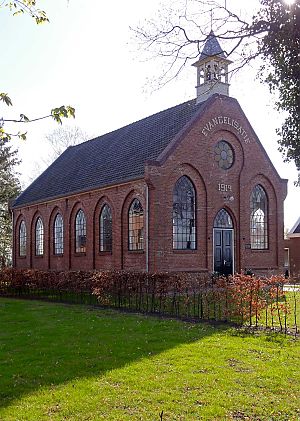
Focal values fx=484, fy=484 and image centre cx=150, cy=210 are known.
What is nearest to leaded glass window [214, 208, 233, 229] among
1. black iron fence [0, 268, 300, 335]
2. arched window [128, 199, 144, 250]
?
arched window [128, 199, 144, 250]

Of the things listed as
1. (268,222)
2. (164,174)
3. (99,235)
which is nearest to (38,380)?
(164,174)

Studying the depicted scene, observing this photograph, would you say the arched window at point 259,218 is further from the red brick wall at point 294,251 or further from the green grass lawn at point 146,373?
the green grass lawn at point 146,373

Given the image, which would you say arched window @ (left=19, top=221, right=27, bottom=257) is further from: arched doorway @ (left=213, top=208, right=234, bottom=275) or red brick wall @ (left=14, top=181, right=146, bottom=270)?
arched doorway @ (left=213, top=208, right=234, bottom=275)

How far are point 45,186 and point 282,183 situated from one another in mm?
16739

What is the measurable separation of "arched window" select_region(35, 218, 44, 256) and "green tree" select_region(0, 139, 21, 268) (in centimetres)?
1258

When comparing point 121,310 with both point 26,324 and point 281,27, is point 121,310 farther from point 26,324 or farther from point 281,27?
point 281,27

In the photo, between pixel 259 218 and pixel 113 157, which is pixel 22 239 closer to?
pixel 113 157

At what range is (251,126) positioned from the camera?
87.6ft

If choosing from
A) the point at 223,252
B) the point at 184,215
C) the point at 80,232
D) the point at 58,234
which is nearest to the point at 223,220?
the point at 223,252

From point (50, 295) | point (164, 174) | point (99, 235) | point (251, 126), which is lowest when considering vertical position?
point (50, 295)

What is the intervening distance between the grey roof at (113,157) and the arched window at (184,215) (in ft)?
6.55

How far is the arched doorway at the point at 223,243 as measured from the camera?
2448 cm

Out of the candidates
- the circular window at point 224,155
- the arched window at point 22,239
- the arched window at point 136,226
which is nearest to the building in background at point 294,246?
the circular window at point 224,155

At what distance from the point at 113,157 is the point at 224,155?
653cm
